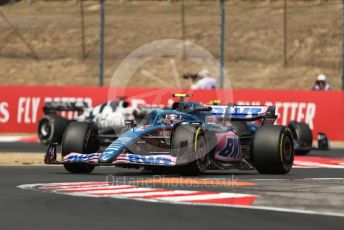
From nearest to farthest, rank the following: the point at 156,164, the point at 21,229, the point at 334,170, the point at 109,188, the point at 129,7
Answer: the point at 21,229
the point at 109,188
the point at 156,164
the point at 334,170
the point at 129,7

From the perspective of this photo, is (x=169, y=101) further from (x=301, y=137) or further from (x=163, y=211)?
(x=163, y=211)

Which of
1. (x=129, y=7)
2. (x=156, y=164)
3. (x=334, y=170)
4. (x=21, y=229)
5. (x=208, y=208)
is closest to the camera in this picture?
(x=21, y=229)

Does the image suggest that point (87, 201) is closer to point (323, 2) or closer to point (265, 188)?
point (265, 188)

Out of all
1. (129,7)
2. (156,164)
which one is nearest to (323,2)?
(129,7)

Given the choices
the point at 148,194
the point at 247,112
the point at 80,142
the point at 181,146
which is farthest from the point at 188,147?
the point at 148,194

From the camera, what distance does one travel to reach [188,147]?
17.5m

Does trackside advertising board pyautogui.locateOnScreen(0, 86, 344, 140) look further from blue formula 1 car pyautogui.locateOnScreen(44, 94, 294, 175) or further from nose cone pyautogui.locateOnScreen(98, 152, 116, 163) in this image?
nose cone pyautogui.locateOnScreen(98, 152, 116, 163)

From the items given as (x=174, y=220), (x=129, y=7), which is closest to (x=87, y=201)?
(x=174, y=220)

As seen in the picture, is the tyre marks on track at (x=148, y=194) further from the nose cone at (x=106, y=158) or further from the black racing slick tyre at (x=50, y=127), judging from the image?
the black racing slick tyre at (x=50, y=127)

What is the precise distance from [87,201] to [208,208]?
1.60 m

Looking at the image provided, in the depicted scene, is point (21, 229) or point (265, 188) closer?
point (21, 229)

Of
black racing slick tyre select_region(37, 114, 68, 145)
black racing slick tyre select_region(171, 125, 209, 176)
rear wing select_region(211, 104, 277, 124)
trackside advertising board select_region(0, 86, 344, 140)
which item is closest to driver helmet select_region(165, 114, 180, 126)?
black racing slick tyre select_region(171, 125, 209, 176)

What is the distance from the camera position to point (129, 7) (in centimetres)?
6744

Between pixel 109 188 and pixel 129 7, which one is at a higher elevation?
pixel 129 7
